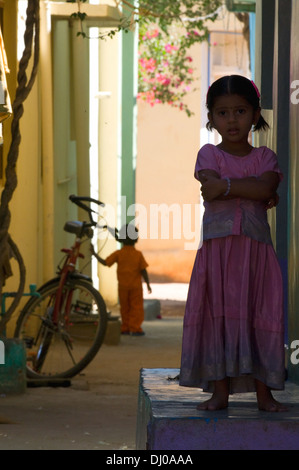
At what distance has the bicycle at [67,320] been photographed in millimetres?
7703

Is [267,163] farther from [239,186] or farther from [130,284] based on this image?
[130,284]

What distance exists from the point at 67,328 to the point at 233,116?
425 cm

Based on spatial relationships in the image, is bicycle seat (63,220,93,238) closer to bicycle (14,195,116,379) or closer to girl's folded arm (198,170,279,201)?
bicycle (14,195,116,379)

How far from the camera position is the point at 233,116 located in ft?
12.4

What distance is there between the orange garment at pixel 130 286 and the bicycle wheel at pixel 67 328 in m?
3.84

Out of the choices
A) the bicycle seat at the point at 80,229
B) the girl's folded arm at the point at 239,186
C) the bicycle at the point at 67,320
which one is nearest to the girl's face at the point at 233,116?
the girl's folded arm at the point at 239,186

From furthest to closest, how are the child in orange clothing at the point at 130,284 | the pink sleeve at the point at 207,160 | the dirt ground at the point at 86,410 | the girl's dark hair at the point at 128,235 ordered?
1. the girl's dark hair at the point at 128,235
2. the child in orange clothing at the point at 130,284
3. the dirt ground at the point at 86,410
4. the pink sleeve at the point at 207,160

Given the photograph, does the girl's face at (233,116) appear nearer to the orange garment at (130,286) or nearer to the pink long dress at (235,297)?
the pink long dress at (235,297)

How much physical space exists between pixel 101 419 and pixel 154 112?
17.0 meters

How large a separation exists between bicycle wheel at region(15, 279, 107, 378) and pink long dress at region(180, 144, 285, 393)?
12.8 ft

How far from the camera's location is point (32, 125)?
408 inches

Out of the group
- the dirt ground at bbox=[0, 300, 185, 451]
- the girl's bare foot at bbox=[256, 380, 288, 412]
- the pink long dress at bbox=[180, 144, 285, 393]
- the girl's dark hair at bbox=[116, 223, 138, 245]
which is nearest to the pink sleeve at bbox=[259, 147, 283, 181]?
the pink long dress at bbox=[180, 144, 285, 393]
